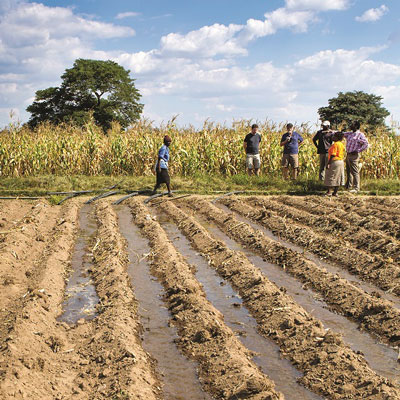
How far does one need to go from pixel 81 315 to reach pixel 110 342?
898 millimetres

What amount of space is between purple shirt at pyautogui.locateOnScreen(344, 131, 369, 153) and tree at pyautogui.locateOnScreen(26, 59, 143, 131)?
29.6 m

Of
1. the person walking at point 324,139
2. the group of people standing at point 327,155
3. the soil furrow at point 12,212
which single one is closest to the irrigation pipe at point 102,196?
the group of people standing at point 327,155

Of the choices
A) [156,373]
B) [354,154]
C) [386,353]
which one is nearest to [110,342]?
[156,373]

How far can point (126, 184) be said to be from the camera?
13.6 meters

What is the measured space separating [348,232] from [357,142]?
464 centimetres

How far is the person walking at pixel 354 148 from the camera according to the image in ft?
39.2

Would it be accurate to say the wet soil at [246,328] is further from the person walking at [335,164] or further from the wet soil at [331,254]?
the person walking at [335,164]

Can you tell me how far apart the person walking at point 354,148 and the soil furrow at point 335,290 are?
4.94m

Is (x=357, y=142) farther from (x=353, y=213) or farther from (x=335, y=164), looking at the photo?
(x=353, y=213)

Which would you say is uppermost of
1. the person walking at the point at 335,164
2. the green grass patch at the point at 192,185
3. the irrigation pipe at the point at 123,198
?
the person walking at the point at 335,164

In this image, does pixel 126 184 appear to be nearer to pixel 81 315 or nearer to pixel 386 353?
pixel 81 315

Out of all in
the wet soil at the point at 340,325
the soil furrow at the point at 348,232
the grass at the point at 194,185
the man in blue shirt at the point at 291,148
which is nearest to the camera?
the wet soil at the point at 340,325

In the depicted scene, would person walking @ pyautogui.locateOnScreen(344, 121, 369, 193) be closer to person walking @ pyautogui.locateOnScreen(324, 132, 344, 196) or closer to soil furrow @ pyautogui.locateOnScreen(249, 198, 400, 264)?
person walking @ pyautogui.locateOnScreen(324, 132, 344, 196)

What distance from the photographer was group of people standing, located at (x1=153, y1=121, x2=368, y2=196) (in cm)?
1150
